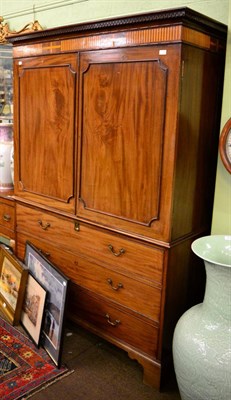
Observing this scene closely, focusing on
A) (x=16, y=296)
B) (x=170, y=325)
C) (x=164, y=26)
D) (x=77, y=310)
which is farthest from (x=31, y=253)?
(x=164, y=26)

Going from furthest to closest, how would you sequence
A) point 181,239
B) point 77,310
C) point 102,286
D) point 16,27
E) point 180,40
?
point 16,27 → point 77,310 → point 102,286 → point 181,239 → point 180,40

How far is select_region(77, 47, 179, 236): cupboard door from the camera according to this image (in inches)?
68.4

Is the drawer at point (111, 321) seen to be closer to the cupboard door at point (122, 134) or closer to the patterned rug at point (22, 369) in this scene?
the patterned rug at point (22, 369)

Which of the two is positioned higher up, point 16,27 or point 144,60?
point 16,27

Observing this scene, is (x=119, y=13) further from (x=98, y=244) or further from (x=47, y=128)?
(x=98, y=244)

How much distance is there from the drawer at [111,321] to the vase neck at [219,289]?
1.38ft

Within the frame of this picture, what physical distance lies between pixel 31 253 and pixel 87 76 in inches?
43.6

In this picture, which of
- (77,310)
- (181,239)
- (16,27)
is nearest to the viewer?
(181,239)

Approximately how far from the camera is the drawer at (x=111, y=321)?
1.95 metres

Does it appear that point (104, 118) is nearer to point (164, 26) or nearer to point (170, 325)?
point (164, 26)

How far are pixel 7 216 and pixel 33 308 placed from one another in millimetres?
727

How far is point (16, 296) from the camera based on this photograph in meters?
2.44

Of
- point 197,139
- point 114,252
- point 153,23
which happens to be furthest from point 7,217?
point 153,23

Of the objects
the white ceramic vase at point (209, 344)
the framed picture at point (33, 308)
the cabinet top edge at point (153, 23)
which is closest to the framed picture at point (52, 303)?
the framed picture at point (33, 308)
